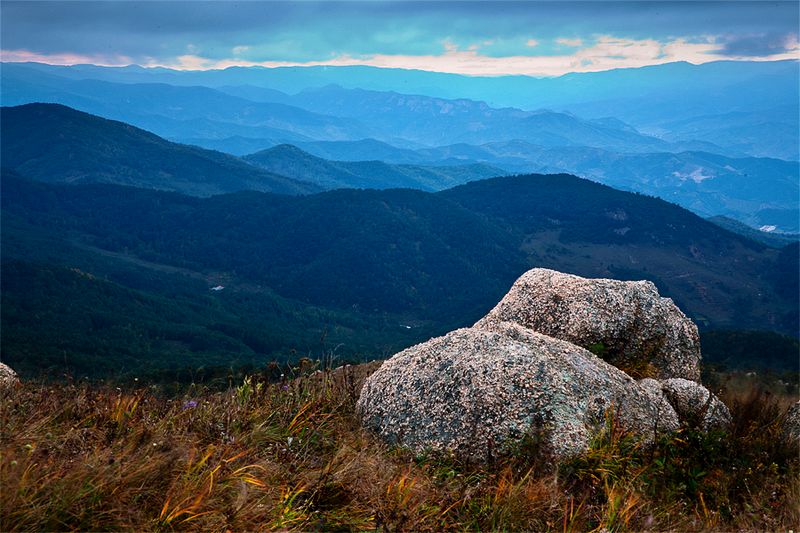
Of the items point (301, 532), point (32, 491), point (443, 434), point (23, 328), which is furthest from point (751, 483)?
point (23, 328)

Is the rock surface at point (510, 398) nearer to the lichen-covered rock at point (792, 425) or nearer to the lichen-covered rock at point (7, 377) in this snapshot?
the lichen-covered rock at point (792, 425)

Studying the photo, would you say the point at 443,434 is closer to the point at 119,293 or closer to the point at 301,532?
the point at 301,532

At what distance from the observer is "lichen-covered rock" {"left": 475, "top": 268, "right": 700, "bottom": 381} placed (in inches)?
343

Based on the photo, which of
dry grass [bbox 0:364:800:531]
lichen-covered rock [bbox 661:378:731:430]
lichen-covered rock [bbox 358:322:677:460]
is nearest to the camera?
dry grass [bbox 0:364:800:531]

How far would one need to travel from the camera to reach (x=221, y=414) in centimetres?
589

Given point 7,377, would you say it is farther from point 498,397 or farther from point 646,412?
point 646,412

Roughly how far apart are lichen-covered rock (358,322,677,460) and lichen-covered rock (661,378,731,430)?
0.30m

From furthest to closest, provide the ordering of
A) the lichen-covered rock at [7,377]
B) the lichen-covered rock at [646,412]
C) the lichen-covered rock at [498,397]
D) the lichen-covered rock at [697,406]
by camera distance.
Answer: the lichen-covered rock at [697,406] → the lichen-covered rock at [7,377] → the lichen-covered rock at [646,412] → the lichen-covered rock at [498,397]

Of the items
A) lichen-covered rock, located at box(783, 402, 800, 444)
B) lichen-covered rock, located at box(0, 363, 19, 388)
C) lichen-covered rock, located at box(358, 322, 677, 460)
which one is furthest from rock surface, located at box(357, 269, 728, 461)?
lichen-covered rock, located at box(0, 363, 19, 388)

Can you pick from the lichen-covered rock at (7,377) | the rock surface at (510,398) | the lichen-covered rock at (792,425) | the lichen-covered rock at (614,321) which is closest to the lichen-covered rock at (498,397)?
the rock surface at (510,398)

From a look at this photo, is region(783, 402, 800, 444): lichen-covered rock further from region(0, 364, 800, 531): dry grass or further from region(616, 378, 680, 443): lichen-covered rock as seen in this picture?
region(616, 378, 680, 443): lichen-covered rock

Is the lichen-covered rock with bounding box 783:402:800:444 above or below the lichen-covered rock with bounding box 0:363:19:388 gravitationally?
below

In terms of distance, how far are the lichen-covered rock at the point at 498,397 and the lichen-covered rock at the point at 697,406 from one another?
30 centimetres

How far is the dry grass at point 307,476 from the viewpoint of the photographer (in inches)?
161
